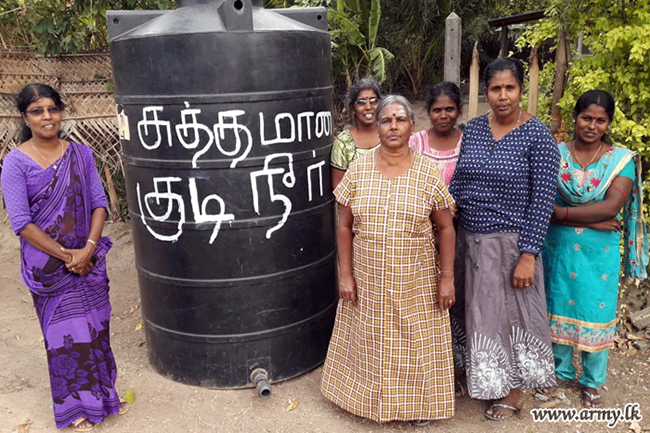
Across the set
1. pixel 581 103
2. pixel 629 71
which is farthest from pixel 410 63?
pixel 581 103

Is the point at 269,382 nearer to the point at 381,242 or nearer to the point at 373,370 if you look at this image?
the point at 373,370

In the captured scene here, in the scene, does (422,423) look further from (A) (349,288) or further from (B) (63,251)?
(B) (63,251)

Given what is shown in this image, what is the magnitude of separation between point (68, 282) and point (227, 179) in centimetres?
99

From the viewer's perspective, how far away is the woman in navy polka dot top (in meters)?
2.65

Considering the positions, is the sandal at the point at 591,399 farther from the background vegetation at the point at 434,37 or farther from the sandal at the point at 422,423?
the background vegetation at the point at 434,37

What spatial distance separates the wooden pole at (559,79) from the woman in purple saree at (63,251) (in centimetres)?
Answer: 328

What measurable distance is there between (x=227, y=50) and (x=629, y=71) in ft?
8.93

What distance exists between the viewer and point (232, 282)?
3176 millimetres

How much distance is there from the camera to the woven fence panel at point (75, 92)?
6.51 m

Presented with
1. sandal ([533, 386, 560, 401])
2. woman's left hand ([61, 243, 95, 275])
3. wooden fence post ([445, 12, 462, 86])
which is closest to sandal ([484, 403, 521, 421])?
sandal ([533, 386, 560, 401])

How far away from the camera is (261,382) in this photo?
319cm

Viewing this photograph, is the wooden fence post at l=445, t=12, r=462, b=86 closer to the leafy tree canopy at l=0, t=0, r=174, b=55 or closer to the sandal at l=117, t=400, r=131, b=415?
the leafy tree canopy at l=0, t=0, r=174, b=55

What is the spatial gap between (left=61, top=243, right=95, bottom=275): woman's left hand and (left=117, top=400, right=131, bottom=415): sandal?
2.95 feet

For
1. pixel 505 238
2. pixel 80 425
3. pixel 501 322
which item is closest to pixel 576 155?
pixel 505 238
